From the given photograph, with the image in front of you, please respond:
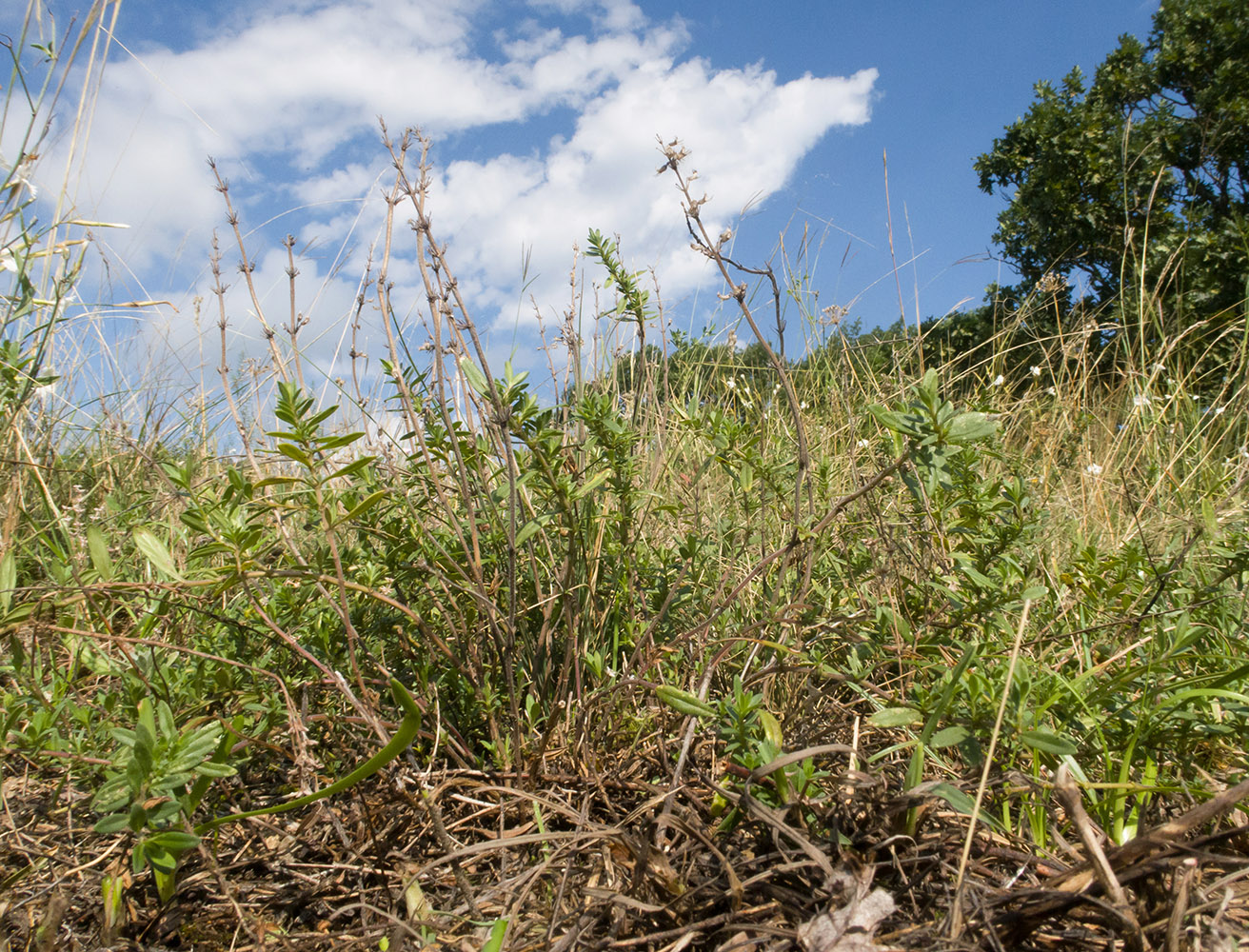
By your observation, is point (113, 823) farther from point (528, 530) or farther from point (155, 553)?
point (528, 530)

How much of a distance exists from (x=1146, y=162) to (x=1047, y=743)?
8288 mm

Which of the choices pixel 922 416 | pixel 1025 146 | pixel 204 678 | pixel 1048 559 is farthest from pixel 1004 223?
pixel 204 678

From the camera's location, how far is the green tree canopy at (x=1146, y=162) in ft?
22.7

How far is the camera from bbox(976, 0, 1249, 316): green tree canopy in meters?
6.93

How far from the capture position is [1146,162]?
288 inches

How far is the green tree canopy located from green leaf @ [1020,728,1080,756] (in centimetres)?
675

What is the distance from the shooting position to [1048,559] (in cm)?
221

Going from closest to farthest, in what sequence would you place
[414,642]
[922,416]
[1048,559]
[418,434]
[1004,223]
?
[922,416] < [418,434] < [414,642] < [1048,559] < [1004,223]

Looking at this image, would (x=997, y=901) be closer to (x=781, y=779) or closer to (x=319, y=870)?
(x=781, y=779)

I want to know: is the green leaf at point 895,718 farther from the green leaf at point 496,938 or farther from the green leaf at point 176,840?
the green leaf at point 176,840

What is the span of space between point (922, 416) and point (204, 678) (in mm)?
1327

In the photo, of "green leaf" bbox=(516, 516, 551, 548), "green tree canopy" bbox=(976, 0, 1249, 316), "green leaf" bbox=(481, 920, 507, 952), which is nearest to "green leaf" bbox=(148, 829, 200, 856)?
"green leaf" bbox=(481, 920, 507, 952)

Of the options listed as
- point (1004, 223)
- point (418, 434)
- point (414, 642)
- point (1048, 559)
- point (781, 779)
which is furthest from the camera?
point (1004, 223)

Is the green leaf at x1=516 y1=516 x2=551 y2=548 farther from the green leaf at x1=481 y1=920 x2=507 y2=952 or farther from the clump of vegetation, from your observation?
the green leaf at x1=481 y1=920 x2=507 y2=952
